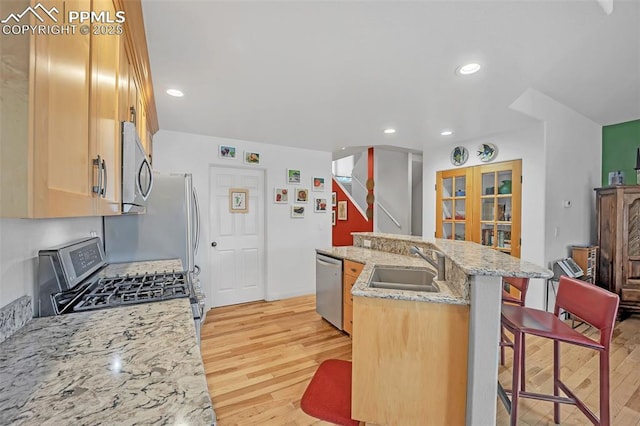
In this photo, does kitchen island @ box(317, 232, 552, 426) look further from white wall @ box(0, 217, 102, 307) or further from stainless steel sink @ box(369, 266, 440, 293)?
white wall @ box(0, 217, 102, 307)

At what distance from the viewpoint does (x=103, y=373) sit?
28.8 inches

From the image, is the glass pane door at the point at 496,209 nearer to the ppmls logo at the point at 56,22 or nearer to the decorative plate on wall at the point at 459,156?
the decorative plate on wall at the point at 459,156

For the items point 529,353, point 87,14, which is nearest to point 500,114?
point 529,353

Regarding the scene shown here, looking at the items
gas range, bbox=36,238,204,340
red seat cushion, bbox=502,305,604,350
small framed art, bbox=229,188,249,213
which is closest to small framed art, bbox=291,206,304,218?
small framed art, bbox=229,188,249,213

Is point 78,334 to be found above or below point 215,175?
below

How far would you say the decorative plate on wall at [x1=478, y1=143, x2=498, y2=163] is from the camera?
375 cm

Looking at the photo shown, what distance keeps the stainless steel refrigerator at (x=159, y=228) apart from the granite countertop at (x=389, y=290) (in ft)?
4.86

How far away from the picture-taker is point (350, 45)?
1.74m

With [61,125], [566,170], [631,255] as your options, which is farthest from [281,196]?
[631,255]

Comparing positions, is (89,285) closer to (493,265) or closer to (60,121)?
(60,121)

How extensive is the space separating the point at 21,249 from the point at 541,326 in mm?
2446

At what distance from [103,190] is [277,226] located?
10.9 ft

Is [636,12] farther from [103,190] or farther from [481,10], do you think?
[103,190]

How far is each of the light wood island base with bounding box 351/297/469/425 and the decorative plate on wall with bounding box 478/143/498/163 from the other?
9.90 ft
